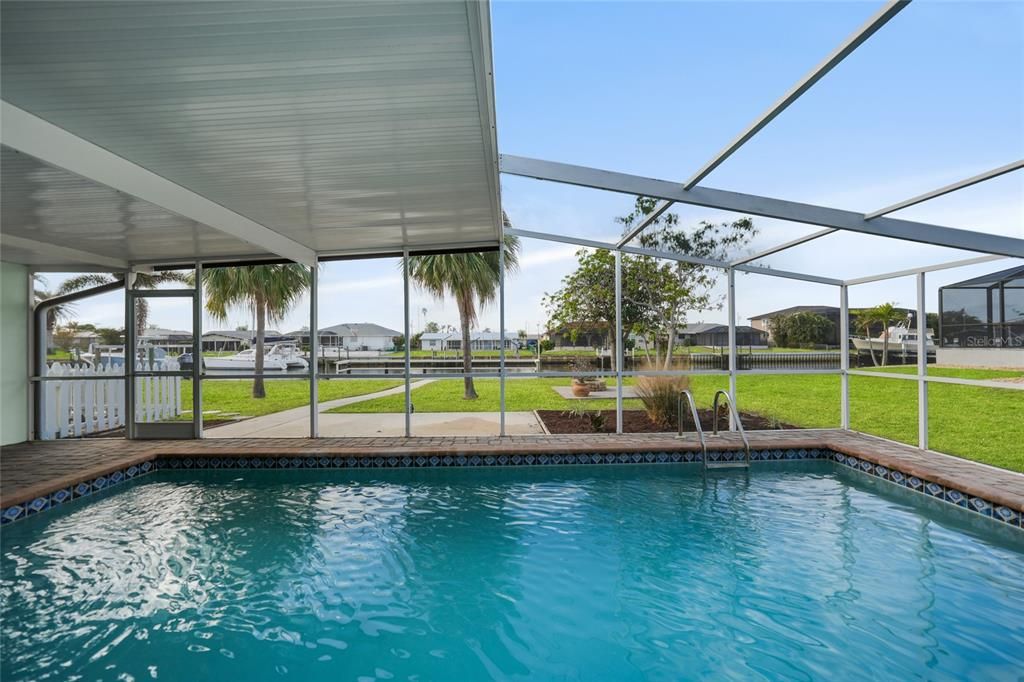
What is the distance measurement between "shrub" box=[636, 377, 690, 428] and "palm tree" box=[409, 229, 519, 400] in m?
2.67

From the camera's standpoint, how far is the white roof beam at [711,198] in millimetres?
4676

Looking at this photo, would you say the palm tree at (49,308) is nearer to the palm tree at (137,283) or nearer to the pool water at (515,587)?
the palm tree at (137,283)

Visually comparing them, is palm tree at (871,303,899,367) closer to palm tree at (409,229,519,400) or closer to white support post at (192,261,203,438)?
palm tree at (409,229,519,400)

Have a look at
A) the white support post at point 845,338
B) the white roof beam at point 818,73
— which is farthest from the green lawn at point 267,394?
the white support post at point 845,338

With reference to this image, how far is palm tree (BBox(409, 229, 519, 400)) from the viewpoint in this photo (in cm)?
815

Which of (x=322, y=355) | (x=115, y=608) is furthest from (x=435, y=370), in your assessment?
(x=115, y=608)

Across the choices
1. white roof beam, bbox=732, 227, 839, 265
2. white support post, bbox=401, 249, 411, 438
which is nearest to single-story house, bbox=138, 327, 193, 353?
white support post, bbox=401, 249, 411, 438

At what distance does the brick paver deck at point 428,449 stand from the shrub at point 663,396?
710 mm

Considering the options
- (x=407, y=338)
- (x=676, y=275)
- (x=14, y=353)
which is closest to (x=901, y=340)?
(x=676, y=275)

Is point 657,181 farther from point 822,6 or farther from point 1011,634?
point 1011,634

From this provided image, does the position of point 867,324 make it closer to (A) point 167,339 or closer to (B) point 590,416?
(B) point 590,416

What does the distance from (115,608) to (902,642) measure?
A: 436cm

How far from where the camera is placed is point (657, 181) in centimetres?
471

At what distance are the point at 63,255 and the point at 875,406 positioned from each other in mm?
15104
